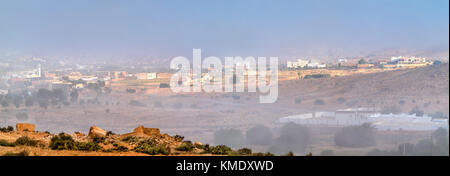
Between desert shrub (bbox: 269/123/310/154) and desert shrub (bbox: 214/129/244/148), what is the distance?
6560 mm

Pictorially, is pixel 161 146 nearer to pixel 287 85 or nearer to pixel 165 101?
pixel 165 101

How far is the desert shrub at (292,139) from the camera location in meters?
87.0

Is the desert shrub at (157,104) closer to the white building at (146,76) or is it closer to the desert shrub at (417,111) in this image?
the white building at (146,76)

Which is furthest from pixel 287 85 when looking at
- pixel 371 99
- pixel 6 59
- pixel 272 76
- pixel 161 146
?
pixel 161 146

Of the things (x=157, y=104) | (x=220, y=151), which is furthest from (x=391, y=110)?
(x=220, y=151)

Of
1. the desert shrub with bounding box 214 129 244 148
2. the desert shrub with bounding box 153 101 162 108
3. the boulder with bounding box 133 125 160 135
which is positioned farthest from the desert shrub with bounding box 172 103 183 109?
the boulder with bounding box 133 125 160 135

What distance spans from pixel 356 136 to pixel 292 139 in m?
12.9

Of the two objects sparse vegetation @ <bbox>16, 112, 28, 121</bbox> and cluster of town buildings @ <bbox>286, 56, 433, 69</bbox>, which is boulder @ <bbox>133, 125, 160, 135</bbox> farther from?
cluster of town buildings @ <bbox>286, 56, 433, 69</bbox>
